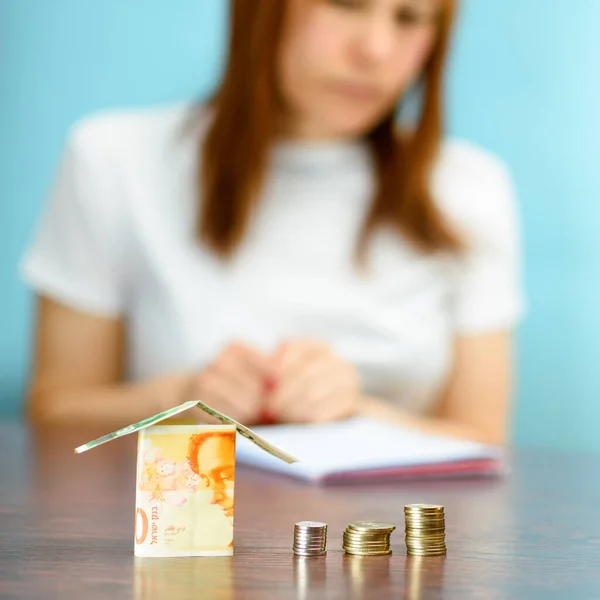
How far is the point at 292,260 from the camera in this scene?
1554 millimetres

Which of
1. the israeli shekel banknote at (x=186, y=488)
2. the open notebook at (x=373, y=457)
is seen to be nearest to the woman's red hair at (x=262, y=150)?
the open notebook at (x=373, y=457)

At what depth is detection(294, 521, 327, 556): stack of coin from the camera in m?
0.48

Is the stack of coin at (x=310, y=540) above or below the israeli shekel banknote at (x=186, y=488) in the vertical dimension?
below

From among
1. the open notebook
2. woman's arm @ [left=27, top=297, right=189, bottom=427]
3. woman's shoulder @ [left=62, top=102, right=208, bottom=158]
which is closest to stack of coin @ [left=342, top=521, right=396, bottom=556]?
the open notebook

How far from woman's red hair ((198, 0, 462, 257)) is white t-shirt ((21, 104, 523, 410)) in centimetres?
3

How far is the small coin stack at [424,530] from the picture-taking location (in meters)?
0.49

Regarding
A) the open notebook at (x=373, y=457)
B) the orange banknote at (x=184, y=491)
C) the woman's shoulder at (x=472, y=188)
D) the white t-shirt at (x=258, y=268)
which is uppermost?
the woman's shoulder at (x=472, y=188)

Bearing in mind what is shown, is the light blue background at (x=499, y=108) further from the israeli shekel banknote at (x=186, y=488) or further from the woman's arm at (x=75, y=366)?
the israeli shekel banknote at (x=186, y=488)

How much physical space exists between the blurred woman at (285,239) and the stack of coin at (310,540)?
0.95 meters

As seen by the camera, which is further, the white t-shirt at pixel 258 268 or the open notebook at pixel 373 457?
the white t-shirt at pixel 258 268

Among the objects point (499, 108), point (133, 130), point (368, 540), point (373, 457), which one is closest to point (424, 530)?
point (368, 540)

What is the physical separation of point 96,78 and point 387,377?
857 millimetres

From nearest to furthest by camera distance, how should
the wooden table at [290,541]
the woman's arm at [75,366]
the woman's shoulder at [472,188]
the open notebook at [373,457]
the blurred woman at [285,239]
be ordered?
1. the wooden table at [290,541]
2. the open notebook at [373,457]
3. the woman's arm at [75,366]
4. the blurred woman at [285,239]
5. the woman's shoulder at [472,188]

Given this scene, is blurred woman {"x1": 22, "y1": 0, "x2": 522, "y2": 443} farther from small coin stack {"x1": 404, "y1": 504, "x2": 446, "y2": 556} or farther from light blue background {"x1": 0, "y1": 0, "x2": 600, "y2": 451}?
small coin stack {"x1": 404, "y1": 504, "x2": 446, "y2": 556}
